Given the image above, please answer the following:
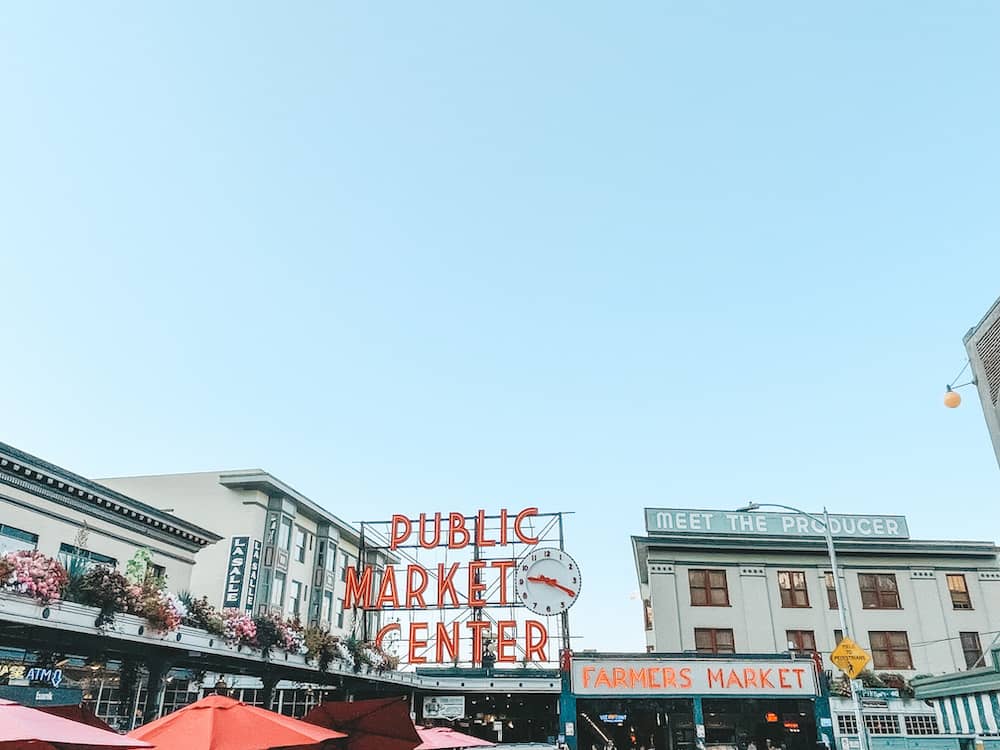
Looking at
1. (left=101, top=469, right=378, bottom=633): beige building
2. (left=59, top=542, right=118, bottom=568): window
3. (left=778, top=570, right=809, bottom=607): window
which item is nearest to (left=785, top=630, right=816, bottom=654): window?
(left=778, top=570, right=809, bottom=607): window

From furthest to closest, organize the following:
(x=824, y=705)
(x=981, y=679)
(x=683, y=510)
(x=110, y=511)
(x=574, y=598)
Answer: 1. (x=683, y=510)
2. (x=574, y=598)
3. (x=824, y=705)
4. (x=110, y=511)
5. (x=981, y=679)

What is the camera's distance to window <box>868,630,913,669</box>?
39.8 m

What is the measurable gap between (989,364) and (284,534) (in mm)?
37022

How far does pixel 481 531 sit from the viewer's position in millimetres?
44375

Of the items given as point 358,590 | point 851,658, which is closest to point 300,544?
point 358,590

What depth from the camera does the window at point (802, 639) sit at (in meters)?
40.5

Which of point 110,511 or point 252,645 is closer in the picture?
point 252,645

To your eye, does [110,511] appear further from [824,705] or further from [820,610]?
[820,610]

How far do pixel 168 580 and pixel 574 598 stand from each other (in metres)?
19.4

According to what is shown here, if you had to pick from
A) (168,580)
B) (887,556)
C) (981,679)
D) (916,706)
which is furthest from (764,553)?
(168,580)

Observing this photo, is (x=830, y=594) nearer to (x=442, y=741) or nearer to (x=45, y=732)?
(x=442, y=741)

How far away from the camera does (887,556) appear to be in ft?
139

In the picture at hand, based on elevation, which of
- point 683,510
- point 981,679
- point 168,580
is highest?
point 683,510

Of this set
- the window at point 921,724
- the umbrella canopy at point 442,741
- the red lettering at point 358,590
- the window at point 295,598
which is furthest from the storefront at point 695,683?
the window at point 295,598
